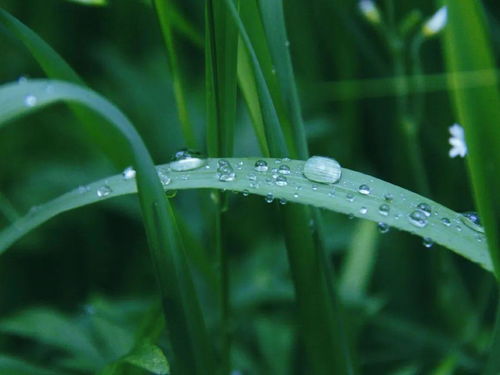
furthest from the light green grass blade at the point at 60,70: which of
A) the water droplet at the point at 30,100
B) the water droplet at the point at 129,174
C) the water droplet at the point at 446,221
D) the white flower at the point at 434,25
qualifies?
the white flower at the point at 434,25

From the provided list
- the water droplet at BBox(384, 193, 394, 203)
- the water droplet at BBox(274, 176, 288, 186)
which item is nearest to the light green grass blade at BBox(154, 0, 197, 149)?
the water droplet at BBox(274, 176, 288, 186)

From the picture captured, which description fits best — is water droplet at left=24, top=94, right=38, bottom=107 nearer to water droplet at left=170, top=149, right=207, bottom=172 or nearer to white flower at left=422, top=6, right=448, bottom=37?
water droplet at left=170, top=149, right=207, bottom=172

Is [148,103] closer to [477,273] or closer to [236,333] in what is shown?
[236,333]

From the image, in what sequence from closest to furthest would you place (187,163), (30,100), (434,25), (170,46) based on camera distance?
(30,100) → (187,163) → (170,46) → (434,25)

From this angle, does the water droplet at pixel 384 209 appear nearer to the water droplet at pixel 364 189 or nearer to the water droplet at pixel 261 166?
the water droplet at pixel 364 189

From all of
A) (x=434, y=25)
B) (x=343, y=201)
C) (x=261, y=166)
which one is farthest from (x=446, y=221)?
(x=434, y=25)

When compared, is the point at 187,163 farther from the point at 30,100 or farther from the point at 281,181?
the point at 30,100

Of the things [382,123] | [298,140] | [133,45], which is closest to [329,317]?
[298,140]
